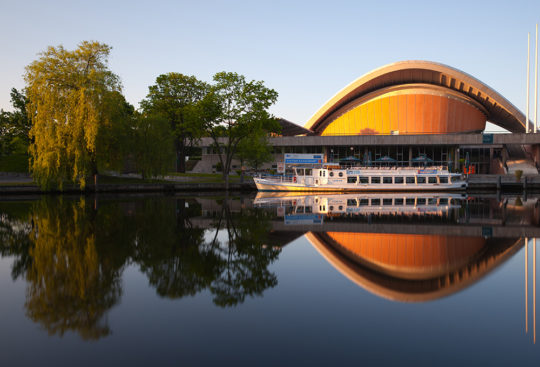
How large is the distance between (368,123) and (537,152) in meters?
29.1

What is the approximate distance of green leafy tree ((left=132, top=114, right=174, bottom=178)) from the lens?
40188 mm

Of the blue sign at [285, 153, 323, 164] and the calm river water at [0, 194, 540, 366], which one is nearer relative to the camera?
the calm river water at [0, 194, 540, 366]

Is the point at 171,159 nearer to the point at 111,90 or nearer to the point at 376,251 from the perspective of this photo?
the point at 111,90

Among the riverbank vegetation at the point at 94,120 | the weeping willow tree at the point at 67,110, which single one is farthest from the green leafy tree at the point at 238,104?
the weeping willow tree at the point at 67,110

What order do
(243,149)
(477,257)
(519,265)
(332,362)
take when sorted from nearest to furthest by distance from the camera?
(332,362) → (519,265) → (477,257) → (243,149)

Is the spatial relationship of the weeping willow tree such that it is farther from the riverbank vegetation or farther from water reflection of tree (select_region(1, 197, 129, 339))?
water reflection of tree (select_region(1, 197, 129, 339))

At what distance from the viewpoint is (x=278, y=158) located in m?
71.1

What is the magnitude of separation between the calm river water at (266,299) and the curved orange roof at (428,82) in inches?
2250

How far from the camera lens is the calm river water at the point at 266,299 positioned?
5277 mm

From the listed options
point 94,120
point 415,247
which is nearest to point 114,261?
point 415,247

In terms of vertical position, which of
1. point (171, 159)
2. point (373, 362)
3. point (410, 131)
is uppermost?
point (410, 131)

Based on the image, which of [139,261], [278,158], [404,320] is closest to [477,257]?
[404,320]

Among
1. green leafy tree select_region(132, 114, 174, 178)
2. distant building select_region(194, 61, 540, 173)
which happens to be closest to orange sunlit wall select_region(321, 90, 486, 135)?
distant building select_region(194, 61, 540, 173)

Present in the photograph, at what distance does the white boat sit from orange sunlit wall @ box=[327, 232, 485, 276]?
3047 centimetres
